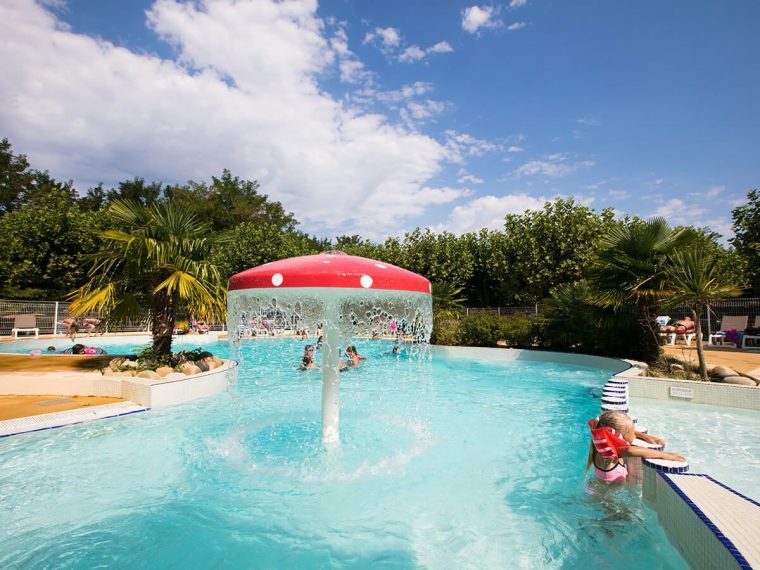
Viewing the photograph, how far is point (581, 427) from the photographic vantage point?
7727 mm

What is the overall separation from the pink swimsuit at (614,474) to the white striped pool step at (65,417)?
8081 millimetres

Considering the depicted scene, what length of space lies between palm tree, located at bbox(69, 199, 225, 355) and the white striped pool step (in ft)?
9.70

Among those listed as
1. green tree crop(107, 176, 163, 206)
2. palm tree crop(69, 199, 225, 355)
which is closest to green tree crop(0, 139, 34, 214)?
green tree crop(107, 176, 163, 206)

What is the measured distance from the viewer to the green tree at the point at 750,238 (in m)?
25.1

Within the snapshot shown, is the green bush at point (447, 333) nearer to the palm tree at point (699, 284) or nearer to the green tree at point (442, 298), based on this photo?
the green tree at point (442, 298)

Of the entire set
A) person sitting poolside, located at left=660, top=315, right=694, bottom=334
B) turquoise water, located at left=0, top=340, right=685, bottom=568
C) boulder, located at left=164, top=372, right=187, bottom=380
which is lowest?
turquoise water, located at left=0, top=340, right=685, bottom=568

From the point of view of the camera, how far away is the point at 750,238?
1064 inches

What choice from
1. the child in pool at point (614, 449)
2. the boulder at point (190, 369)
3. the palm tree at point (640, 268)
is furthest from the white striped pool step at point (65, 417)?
the palm tree at point (640, 268)

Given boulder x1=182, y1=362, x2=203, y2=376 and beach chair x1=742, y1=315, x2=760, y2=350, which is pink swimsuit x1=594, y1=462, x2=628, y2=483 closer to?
boulder x1=182, y1=362, x2=203, y2=376

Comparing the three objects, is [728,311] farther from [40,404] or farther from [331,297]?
[40,404]

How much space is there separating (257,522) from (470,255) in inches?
1054

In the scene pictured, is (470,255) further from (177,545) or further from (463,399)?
(177,545)

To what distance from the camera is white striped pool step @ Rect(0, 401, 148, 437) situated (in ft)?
22.5

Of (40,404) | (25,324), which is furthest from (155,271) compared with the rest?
(25,324)
